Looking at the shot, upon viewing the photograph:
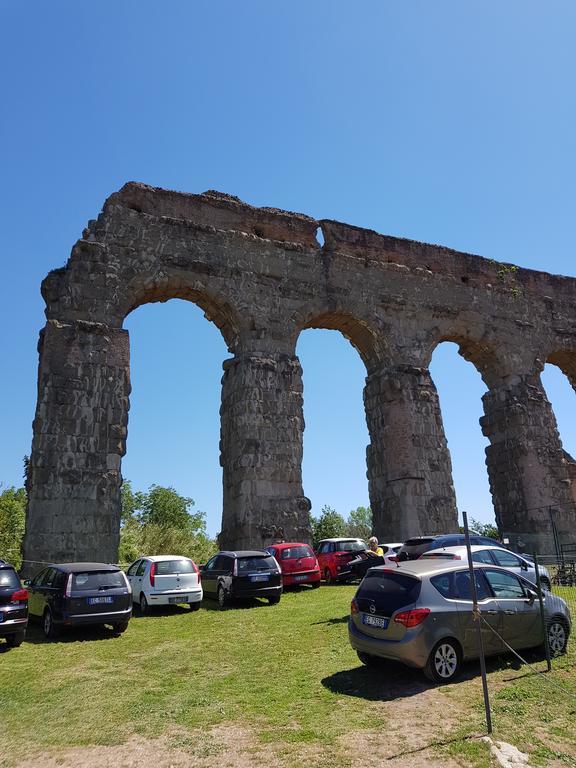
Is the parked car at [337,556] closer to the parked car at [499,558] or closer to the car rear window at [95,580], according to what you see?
the parked car at [499,558]

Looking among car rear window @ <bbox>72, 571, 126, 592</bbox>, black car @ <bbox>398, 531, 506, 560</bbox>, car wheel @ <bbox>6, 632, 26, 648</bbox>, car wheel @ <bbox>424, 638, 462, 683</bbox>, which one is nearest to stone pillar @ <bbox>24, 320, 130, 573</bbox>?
car rear window @ <bbox>72, 571, 126, 592</bbox>

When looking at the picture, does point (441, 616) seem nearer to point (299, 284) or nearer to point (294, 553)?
point (294, 553)

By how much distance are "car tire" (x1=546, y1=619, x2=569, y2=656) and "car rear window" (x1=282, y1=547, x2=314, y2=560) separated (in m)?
7.78

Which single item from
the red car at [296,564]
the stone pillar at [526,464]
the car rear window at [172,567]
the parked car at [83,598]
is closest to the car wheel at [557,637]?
the parked car at [83,598]

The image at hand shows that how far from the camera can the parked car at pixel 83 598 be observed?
372 inches

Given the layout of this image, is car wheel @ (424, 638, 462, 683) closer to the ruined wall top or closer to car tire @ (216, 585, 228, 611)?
car tire @ (216, 585, 228, 611)

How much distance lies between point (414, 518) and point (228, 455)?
21.9ft

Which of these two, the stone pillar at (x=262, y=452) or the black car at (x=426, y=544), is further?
the stone pillar at (x=262, y=452)

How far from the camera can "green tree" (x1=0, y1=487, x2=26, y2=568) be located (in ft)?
90.7

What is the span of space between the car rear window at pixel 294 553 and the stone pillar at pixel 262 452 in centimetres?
214

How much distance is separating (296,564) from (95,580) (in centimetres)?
594

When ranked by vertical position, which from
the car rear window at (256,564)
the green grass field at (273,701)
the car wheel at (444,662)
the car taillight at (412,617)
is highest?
the car rear window at (256,564)

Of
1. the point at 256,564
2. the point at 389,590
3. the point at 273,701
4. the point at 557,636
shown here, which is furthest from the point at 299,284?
the point at 273,701

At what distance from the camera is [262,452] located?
58.1 ft
